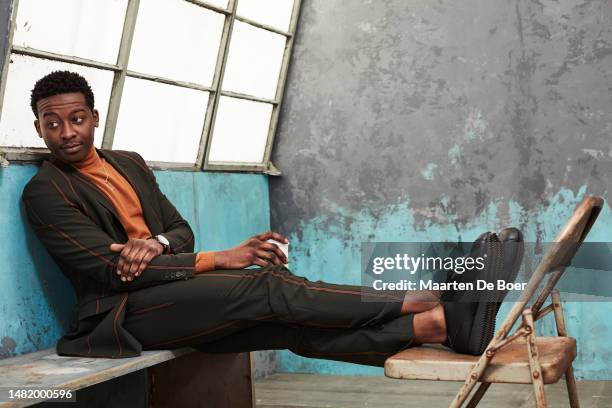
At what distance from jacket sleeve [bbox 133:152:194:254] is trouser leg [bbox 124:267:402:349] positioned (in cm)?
45

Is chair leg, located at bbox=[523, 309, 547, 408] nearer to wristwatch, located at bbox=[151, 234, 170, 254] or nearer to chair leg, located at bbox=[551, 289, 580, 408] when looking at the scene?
chair leg, located at bbox=[551, 289, 580, 408]

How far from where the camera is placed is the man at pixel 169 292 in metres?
3.42

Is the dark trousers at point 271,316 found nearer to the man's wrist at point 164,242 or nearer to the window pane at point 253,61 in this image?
the man's wrist at point 164,242

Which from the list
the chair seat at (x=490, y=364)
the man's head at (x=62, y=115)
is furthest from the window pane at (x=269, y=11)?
the chair seat at (x=490, y=364)

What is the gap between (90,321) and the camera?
3664 mm

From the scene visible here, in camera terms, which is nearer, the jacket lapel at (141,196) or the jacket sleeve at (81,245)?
the jacket sleeve at (81,245)

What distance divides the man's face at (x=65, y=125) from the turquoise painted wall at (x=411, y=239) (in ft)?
8.36

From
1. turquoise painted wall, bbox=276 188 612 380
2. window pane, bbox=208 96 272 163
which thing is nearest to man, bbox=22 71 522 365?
window pane, bbox=208 96 272 163

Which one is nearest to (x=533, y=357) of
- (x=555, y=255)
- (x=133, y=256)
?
(x=555, y=255)

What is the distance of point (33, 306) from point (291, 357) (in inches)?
104

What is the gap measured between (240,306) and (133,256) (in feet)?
1.51

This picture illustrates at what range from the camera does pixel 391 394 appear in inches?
206

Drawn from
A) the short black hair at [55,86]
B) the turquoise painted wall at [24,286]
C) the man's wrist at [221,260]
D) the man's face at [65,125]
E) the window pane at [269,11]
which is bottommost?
the turquoise painted wall at [24,286]

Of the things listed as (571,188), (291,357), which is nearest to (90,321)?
(291,357)
